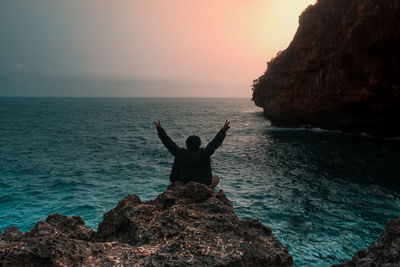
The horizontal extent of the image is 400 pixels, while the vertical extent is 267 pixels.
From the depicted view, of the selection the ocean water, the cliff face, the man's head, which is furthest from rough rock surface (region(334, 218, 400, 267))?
A: the cliff face

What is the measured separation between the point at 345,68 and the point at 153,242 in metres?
30.6

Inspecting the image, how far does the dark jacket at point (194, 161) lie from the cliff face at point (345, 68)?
2492 centimetres

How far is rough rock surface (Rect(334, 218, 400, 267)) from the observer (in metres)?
2.64

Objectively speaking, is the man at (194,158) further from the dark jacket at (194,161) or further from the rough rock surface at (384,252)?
the rough rock surface at (384,252)

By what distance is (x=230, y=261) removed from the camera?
262 cm

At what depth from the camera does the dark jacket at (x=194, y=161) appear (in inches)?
236

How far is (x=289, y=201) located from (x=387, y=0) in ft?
69.1

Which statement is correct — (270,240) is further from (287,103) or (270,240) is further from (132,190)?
(287,103)

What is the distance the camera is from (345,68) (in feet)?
90.3

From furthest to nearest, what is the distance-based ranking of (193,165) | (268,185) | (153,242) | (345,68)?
(345,68) → (268,185) → (193,165) → (153,242)

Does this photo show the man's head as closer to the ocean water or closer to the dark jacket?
the dark jacket

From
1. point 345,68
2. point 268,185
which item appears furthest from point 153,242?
point 345,68

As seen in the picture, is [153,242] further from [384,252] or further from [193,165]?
[193,165]

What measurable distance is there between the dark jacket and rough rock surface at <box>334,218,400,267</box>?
11.6 feet
